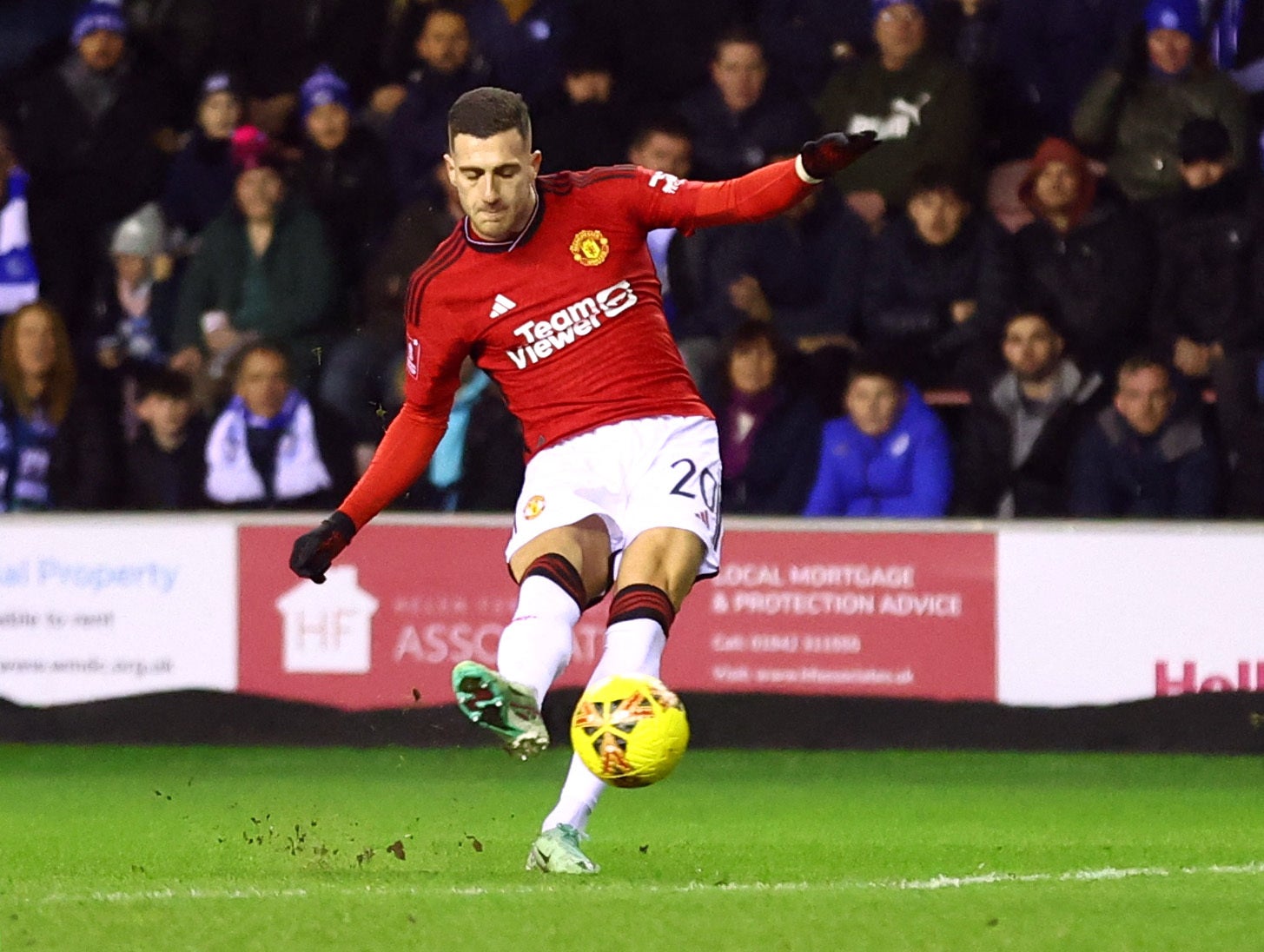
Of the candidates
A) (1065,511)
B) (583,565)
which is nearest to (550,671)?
(583,565)

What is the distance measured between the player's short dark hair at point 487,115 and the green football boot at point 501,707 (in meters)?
1.49

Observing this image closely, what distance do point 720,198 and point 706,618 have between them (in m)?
4.80

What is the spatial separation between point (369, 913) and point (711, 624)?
565cm

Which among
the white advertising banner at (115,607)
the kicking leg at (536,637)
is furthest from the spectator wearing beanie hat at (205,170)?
the kicking leg at (536,637)

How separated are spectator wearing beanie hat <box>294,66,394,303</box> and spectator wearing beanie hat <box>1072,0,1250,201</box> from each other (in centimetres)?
378

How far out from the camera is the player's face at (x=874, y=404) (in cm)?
1146

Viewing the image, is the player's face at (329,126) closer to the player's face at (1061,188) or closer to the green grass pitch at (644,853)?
the green grass pitch at (644,853)

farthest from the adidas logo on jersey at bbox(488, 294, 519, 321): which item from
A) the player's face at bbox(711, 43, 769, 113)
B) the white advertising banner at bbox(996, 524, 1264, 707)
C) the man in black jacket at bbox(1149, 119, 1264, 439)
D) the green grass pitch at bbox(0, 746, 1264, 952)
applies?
the player's face at bbox(711, 43, 769, 113)

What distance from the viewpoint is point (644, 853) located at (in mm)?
7477

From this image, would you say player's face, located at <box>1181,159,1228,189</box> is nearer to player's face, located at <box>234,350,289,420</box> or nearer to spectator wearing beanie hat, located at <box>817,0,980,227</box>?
spectator wearing beanie hat, located at <box>817,0,980,227</box>

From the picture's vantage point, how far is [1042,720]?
431 inches

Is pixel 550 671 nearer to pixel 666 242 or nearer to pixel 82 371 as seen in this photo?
pixel 666 242

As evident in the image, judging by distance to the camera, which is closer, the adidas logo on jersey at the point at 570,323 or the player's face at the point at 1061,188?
the adidas logo on jersey at the point at 570,323

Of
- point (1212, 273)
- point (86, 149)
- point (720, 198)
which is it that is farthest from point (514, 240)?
point (86, 149)
